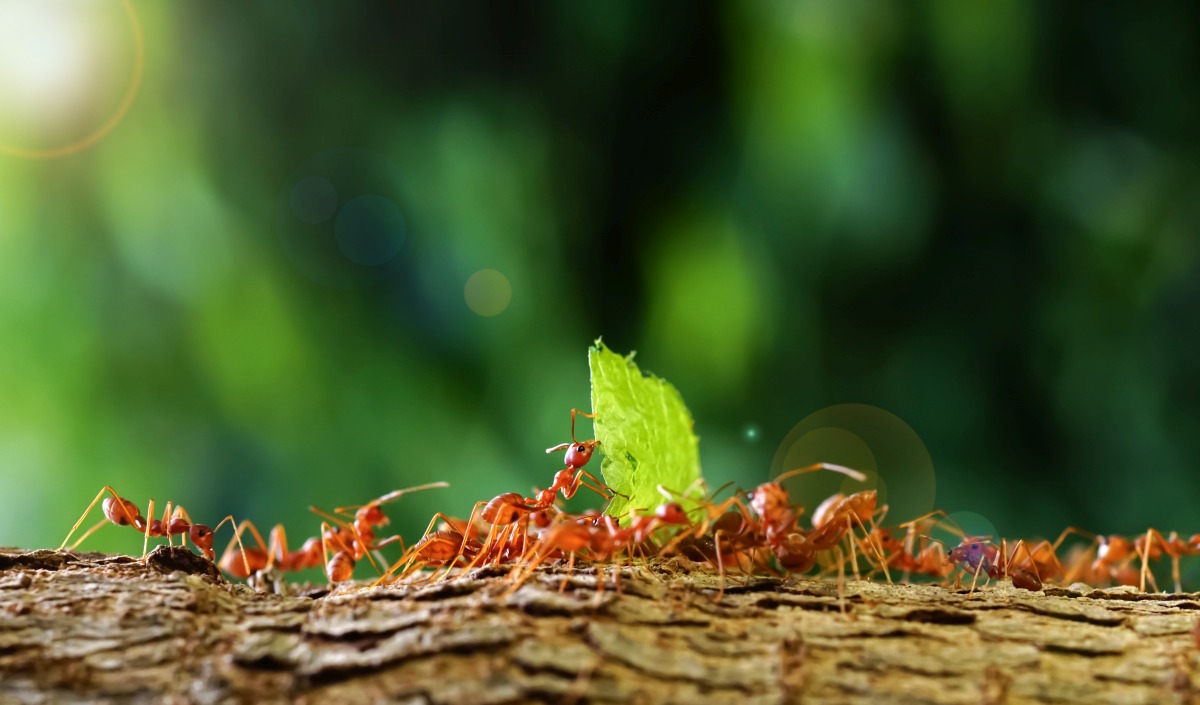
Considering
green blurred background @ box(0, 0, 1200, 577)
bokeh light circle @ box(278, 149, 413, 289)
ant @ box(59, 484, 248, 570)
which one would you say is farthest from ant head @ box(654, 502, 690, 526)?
bokeh light circle @ box(278, 149, 413, 289)

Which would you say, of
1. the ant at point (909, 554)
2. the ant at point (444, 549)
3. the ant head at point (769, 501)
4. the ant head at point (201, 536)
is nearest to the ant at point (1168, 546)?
the ant at point (909, 554)

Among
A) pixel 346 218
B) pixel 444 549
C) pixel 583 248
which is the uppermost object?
pixel 346 218

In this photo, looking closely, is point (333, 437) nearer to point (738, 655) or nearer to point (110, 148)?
point (110, 148)

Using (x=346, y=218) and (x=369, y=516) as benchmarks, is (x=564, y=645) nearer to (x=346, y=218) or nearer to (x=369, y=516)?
(x=369, y=516)

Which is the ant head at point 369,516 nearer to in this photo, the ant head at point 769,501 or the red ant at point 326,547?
the red ant at point 326,547

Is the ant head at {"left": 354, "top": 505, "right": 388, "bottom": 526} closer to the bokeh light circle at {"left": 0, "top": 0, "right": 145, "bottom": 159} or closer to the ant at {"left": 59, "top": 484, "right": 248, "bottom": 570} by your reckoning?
the ant at {"left": 59, "top": 484, "right": 248, "bottom": 570}

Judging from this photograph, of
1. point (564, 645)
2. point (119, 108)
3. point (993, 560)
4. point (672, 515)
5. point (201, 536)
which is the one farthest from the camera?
point (119, 108)

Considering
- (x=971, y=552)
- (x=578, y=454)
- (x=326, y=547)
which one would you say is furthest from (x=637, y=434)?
(x=326, y=547)
